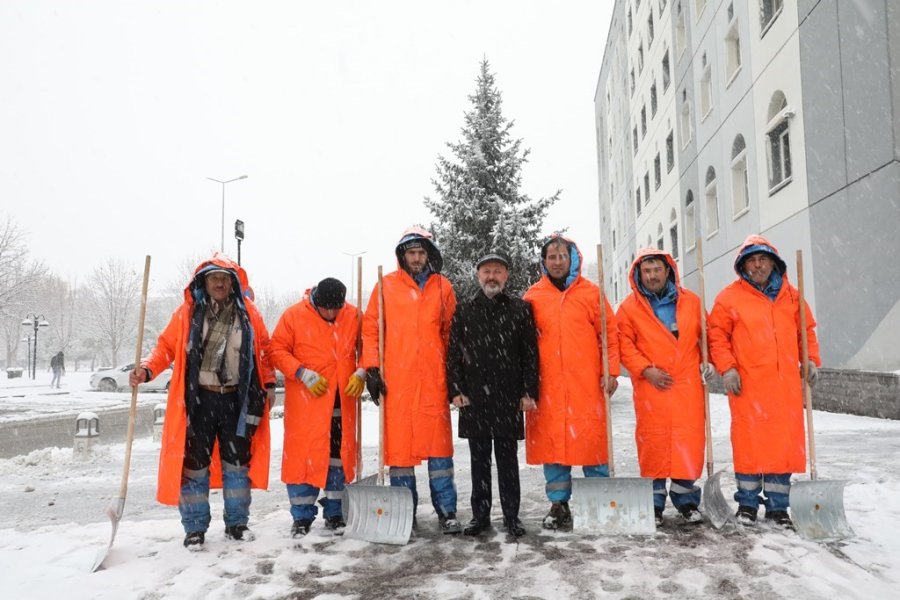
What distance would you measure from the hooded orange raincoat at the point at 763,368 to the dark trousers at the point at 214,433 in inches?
133

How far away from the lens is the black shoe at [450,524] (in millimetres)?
4379

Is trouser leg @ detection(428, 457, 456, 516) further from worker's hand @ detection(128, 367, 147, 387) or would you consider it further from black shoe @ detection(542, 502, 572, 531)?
worker's hand @ detection(128, 367, 147, 387)

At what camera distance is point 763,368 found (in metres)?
4.36

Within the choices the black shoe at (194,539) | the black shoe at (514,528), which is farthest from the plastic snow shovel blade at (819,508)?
the black shoe at (194,539)

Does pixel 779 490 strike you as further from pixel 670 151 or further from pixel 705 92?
pixel 670 151

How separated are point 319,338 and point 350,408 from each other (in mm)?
562

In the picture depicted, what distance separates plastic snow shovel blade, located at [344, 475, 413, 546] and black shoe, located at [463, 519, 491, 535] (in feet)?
1.31

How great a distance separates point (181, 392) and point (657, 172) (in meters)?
23.2

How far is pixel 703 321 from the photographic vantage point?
4598 mm

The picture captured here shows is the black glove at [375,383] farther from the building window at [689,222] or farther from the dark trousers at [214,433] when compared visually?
the building window at [689,222]

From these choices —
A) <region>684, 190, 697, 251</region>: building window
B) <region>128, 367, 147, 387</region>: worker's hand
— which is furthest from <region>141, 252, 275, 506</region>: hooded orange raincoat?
<region>684, 190, 697, 251</region>: building window

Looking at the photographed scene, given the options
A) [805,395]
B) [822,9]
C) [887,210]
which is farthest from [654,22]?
[805,395]

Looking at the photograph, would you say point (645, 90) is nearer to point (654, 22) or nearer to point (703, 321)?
point (654, 22)

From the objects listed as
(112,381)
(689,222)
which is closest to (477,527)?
(689,222)
